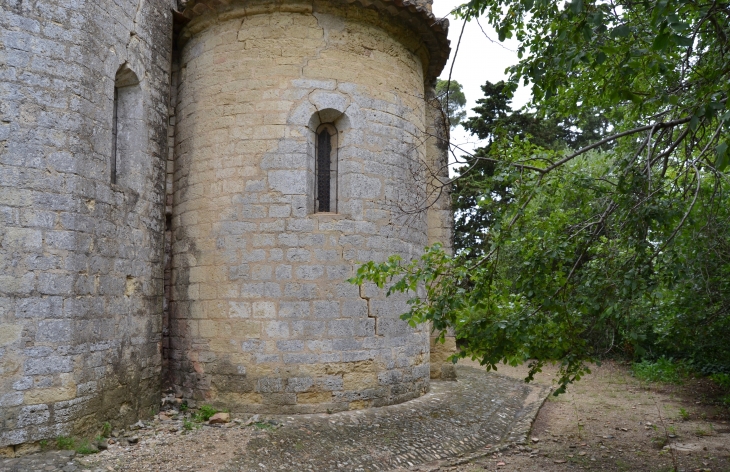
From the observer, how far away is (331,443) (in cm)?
634

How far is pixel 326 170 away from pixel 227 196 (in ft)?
4.39

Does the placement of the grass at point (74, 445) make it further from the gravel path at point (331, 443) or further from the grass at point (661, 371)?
the grass at point (661, 371)

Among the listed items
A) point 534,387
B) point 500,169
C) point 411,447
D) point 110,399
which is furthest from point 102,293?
point 534,387

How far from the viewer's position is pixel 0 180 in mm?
5477

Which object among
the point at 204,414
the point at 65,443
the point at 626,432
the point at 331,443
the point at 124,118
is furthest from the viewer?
the point at 626,432

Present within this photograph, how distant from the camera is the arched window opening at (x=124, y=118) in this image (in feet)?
23.2

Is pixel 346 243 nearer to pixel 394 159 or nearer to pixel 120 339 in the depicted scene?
pixel 394 159

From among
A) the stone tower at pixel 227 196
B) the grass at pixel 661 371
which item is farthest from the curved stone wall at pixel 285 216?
the grass at pixel 661 371

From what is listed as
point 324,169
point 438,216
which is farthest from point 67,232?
point 438,216

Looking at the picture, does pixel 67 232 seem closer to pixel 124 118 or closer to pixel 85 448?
pixel 124 118

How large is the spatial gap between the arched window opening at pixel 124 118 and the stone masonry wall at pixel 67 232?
5 cm

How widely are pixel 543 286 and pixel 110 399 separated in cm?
465

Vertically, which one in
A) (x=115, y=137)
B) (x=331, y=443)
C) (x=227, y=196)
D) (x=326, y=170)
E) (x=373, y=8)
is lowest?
(x=331, y=443)

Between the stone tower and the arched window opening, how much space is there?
2cm
